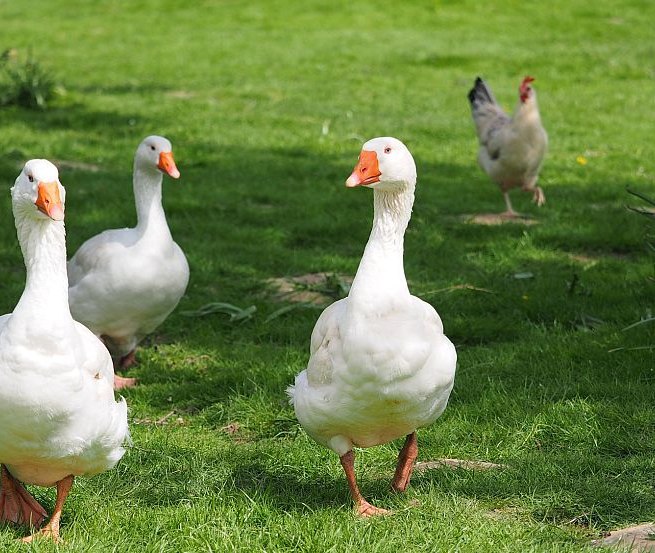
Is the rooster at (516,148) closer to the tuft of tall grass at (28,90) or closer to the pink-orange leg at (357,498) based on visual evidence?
the pink-orange leg at (357,498)

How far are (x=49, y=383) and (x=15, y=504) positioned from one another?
784 mm

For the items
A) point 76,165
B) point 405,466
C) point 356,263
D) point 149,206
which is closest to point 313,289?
point 356,263

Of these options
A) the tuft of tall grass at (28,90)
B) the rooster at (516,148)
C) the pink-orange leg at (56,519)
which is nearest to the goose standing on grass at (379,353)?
the pink-orange leg at (56,519)

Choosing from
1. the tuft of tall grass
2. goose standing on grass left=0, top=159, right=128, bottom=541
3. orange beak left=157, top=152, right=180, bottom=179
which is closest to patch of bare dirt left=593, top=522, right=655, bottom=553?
goose standing on grass left=0, top=159, right=128, bottom=541

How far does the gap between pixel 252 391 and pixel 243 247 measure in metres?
2.99

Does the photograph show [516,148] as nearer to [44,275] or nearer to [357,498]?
[357,498]

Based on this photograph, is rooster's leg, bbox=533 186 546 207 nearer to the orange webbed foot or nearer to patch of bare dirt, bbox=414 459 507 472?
patch of bare dirt, bbox=414 459 507 472

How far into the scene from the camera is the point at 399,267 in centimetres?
447

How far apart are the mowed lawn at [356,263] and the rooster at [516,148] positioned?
33 centimetres

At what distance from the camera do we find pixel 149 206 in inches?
273

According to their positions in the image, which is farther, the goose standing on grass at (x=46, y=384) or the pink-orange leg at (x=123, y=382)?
the pink-orange leg at (x=123, y=382)

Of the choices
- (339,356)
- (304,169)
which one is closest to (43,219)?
(339,356)

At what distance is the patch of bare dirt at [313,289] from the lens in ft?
25.3

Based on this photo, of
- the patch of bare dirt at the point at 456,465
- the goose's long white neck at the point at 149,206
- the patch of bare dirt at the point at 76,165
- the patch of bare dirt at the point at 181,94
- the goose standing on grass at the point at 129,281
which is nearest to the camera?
the patch of bare dirt at the point at 456,465
